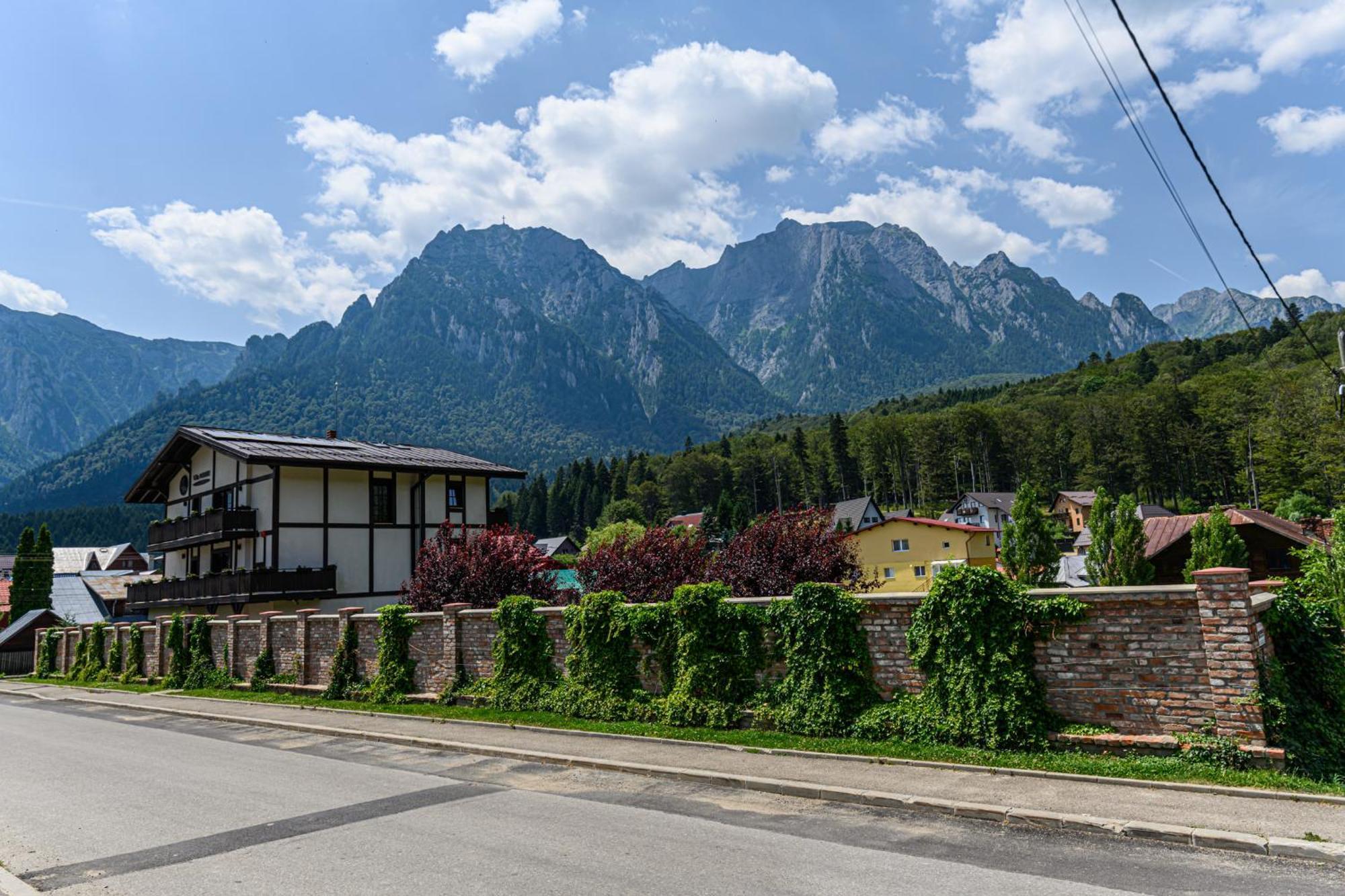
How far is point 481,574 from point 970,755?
1621 centimetres

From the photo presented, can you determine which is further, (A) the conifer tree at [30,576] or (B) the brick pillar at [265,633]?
(A) the conifer tree at [30,576]

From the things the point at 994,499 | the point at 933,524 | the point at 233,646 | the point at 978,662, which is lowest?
the point at 233,646

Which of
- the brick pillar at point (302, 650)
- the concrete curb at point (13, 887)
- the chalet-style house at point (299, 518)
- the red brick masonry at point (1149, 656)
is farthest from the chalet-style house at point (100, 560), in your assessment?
the red brick masonry at point (1149, 656)

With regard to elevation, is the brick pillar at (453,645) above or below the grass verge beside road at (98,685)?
above

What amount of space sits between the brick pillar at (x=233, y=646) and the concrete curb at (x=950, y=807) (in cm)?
1463

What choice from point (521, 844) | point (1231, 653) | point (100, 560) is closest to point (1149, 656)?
point (1231, 653)

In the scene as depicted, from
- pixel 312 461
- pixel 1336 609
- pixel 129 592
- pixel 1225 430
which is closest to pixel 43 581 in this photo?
pixel 129 592

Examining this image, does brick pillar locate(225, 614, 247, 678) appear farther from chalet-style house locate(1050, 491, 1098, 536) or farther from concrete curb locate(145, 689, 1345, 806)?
chalet-style house locate(1050, 491, 1098, 536)

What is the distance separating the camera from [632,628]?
14641 mm

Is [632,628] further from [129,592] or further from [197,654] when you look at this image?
[129,592]

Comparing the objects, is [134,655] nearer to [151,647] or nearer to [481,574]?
[151,647]

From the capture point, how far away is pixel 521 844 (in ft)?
25.3

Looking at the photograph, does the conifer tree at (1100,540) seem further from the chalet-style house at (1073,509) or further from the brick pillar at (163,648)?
the chalet-style house at (1073,509)

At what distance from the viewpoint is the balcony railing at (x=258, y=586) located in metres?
32.0
